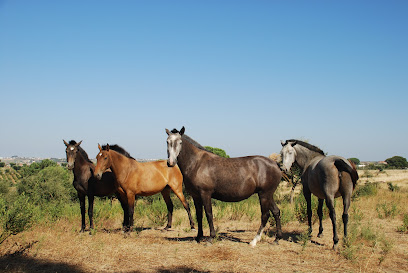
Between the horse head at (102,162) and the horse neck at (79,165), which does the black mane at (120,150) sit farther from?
the horse head at (102,162)

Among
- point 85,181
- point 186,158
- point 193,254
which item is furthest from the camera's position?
point 85,181

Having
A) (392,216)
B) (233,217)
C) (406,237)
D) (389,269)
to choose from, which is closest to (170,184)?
(233,217)

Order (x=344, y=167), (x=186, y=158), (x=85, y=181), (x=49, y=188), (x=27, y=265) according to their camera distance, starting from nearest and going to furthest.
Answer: (x=27, y=265) < (x=344, y=167) < (x=186, y=158) < (x=85, y=181) < (x=49, y=188)

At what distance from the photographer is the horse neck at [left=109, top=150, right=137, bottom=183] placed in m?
8.91

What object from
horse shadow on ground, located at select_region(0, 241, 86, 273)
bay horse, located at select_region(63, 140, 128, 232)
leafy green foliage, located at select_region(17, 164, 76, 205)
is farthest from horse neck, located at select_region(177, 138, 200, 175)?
leafy green foliage, located at select_region(17, 164, 76, 205)

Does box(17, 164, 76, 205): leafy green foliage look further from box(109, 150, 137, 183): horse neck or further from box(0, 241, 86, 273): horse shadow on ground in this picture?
box(0, 241, 86, 273): horse shadow on ground

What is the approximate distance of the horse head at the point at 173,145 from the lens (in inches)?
284

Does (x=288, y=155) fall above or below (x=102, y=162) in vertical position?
above

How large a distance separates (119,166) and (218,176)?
3037 mm

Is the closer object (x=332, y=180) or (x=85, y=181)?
(x=332, y=180)

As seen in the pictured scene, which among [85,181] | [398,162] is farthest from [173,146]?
[398,162]

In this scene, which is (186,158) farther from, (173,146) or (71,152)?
(71,152)

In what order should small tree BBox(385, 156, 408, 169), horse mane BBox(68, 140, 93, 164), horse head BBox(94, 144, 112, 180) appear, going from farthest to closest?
1. small tree BBox(385, 156, 408, 169)
2. horse mane BBox(68, 140, 93, 164)
3. horse head BBox(94, 144, 112, 180)

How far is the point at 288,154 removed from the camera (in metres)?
8.64
